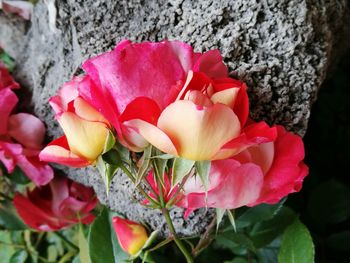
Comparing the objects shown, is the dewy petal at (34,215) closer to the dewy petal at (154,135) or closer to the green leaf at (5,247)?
the green leaf at (5,247)

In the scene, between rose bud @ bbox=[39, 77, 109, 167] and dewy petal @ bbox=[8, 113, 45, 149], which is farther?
dewy petal @ bbox=[8, 113, 45, 149]

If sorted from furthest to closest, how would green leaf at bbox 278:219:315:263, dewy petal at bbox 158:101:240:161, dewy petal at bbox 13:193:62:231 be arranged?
dewy petal at bbox 13:193:62:231, green leaf at bbox 278:219:315:263, dewy petal at bbox 158:101:240:161

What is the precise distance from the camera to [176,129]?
37 centimetres

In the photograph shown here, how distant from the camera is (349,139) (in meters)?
0.72

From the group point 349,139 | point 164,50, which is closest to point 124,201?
point 164,50

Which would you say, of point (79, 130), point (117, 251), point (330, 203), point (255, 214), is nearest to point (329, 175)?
point (330, 203)

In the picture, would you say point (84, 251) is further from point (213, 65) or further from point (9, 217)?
point (213, 65)

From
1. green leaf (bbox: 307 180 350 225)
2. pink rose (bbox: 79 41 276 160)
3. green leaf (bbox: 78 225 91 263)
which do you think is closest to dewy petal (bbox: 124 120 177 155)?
pink rose (bbox: 79 41 276 160)

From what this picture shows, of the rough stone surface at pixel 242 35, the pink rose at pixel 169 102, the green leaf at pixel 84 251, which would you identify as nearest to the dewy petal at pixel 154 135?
the pink rose at pixel 169 102

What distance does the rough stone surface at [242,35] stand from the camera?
450 millimetres

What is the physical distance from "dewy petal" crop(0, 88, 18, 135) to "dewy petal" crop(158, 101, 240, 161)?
21cm

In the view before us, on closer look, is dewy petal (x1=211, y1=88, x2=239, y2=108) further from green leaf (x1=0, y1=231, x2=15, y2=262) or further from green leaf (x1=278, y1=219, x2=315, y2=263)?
green leaf (x1=0, y1=231, x2=15, y2=262)

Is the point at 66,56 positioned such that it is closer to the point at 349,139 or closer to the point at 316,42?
the point at 316,42

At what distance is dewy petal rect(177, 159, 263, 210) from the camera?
41cm
